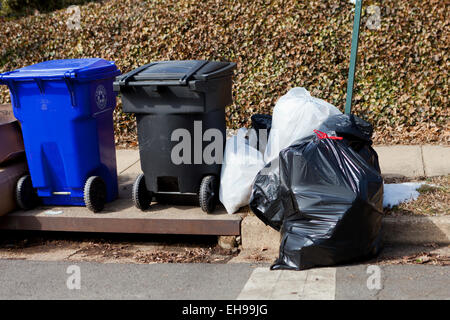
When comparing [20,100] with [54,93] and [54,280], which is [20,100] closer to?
[54,93]

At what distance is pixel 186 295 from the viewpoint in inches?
147

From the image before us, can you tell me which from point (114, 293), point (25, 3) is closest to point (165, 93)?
point (114, 293)

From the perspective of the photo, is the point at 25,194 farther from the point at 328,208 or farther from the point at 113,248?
the point at 328,208

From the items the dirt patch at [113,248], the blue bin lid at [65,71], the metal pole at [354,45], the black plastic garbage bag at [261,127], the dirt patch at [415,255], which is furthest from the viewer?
the black plastic garbage bag at [261,127]

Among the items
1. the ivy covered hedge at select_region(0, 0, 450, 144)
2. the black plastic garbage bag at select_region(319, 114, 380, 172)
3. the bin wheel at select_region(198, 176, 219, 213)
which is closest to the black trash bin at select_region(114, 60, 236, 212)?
the bin wheel at select_region(198, 176, 219, 213)

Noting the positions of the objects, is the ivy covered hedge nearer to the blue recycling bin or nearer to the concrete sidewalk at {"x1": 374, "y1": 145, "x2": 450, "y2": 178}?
the concrete sidewalk at {"x1": 374, "y1": 145, "x2": 450, "y2": 178}

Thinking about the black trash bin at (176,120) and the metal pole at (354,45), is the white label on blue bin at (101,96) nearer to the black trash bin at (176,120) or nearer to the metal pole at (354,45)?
the black trash bin at (176,120)

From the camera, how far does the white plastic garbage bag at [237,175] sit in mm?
4574

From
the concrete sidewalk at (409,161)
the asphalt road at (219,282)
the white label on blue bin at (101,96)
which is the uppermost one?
the white label on blue bin at (101,96)

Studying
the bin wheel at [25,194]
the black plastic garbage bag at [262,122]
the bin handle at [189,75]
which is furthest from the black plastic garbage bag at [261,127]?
the bin wheel at [25,194]

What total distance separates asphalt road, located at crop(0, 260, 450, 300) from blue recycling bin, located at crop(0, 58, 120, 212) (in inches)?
31.1

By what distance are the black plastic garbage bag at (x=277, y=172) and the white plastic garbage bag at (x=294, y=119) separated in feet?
0.35
